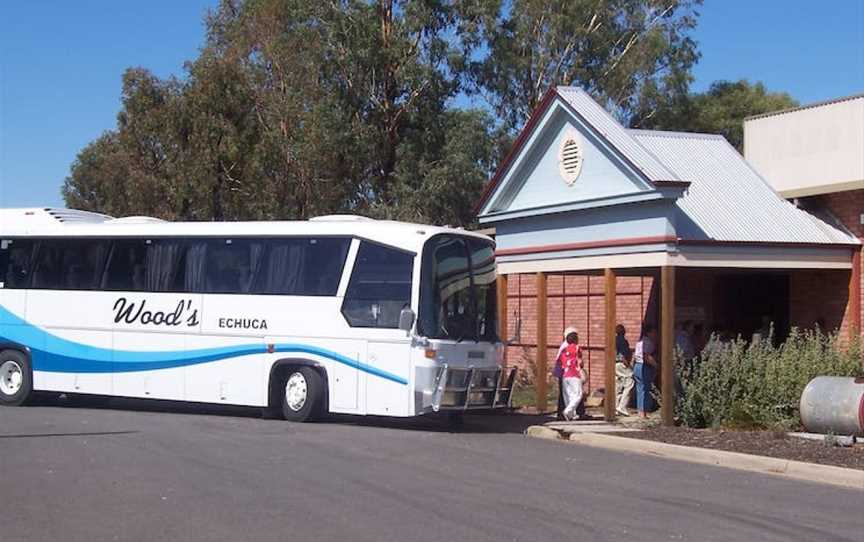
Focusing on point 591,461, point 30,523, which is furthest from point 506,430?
point 30,523

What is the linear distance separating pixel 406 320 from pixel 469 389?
1646 millimetres

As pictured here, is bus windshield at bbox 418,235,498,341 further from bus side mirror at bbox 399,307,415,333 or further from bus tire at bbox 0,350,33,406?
bus tire at bbox 0,350,33,406

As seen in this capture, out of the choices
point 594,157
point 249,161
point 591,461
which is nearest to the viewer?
point 591,461

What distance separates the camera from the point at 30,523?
31.3ft

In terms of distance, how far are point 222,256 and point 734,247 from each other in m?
8.60

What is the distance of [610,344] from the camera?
1909 cm

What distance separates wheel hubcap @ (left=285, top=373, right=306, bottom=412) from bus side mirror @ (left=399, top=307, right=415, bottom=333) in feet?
7.62

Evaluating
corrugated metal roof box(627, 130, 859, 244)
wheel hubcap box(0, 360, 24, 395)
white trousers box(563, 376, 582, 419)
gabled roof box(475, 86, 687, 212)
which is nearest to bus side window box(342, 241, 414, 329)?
white trousers box(563, 376, 582, 419)

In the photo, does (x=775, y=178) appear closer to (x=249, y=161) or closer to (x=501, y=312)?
(x=501, y=312)

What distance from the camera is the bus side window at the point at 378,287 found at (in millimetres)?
18172

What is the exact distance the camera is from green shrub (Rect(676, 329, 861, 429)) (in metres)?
16.9

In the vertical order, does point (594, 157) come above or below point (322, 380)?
above

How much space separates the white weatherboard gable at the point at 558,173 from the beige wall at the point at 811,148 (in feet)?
11.5

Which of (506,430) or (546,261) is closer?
(506,430)
